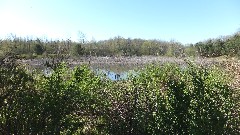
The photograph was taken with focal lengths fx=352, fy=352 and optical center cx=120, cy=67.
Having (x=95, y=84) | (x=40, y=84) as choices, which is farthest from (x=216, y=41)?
(x=40, y=84)

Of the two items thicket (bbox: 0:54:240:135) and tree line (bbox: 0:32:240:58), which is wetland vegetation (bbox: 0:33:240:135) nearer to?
thicket (bbox: 0:54:240:135)

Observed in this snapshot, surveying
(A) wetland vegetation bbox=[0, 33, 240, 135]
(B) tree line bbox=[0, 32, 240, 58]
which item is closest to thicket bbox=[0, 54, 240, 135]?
(A) wetland vegetation bbox=[0, 33, 240, 135]

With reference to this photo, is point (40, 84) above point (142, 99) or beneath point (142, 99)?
above

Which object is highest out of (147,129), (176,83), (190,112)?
(176,83)

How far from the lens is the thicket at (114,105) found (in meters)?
6.34

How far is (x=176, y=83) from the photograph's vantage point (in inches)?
336

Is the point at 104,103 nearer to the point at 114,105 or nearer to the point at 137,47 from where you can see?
the point at 114,105

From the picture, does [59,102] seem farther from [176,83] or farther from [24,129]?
[176,83]

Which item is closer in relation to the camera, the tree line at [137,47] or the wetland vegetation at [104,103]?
the wetland vegetation at [104,103]

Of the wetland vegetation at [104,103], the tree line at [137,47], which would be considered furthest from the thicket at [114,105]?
the tree line at [137,47]

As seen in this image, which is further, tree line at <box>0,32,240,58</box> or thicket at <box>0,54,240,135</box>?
tree line at <box>0,32,240,58</box>

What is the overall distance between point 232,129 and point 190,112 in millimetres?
982

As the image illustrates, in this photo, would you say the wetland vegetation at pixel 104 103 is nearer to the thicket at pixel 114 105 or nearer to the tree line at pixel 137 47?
the thicket at pixel 114 105

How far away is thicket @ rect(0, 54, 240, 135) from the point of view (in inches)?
249
